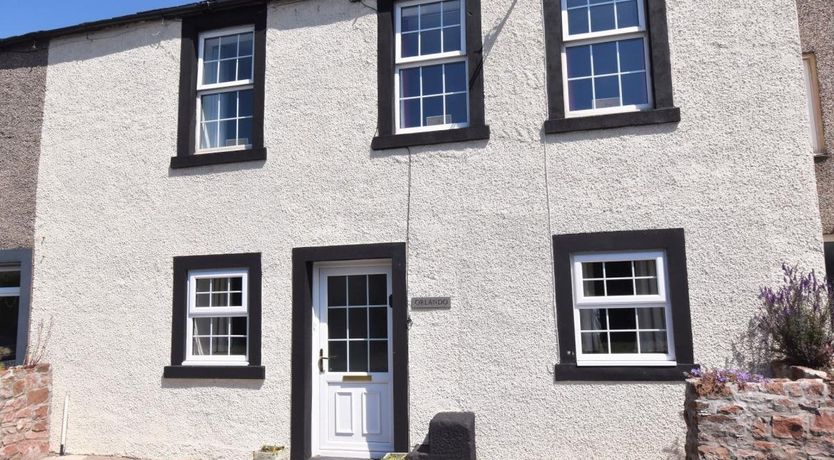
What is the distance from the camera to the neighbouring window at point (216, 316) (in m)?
7.50

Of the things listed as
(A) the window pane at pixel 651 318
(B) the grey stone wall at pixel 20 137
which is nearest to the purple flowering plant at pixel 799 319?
(A) the window pane at pixel 651 318

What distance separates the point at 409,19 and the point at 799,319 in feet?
17.0

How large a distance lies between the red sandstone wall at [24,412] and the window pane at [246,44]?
469cm

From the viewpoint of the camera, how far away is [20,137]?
29.1ft

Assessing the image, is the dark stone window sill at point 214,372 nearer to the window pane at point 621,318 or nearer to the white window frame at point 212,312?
the white window frame at point 212,312

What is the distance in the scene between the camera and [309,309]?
7.38m

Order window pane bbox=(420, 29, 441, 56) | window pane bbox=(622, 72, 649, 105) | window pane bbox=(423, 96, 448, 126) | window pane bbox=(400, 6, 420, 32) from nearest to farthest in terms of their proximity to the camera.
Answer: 1. window pane bbox=(622, 72, 649, 105)
2. window pane bbox=(423, 96, 448, 126)
3. window pane bbox=(420, 29, 441, 56)
4. window pane bbox=(400, 6, 420, 32)

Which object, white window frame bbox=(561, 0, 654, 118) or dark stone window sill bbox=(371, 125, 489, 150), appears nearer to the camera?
white window frame bbox=(561, 0, 654, 118)

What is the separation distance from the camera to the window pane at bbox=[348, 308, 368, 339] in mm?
7406

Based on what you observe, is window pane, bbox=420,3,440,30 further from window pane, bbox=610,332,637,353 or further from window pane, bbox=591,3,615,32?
window pane, bbox=610,332,637,353

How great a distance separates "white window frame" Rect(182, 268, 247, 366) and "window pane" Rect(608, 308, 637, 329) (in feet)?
13.3

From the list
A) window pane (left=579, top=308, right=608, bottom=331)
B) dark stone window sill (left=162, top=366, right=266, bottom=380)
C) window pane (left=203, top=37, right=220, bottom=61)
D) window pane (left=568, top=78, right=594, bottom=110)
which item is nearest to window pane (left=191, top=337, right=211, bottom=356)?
dark stone window sill (left=162, top=366, right=266, bottom=380)

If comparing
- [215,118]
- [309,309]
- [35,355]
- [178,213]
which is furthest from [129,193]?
[309,309]

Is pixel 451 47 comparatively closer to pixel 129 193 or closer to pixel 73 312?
pixel 129 193
